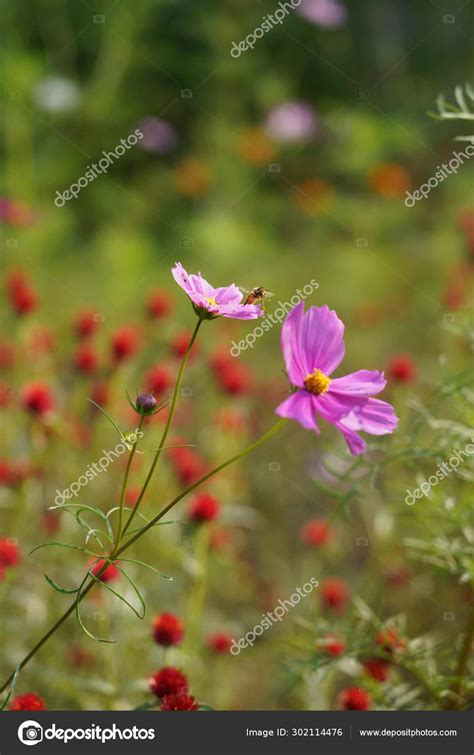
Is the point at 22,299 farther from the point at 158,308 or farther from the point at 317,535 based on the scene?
the point at 317,535

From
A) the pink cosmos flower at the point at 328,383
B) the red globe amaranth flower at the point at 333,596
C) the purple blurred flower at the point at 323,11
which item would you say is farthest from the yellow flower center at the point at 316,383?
the purple blurred flower at the point at 323,11

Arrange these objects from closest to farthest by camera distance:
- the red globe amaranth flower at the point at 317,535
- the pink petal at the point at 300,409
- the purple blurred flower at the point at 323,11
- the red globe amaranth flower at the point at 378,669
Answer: the pink petal at the point at 300,409 → the red globe amaranth flower at the point at 378,669 → the red globe amaranth flower at the point at 317,535 → the purple blurred flower at the point at 323,11

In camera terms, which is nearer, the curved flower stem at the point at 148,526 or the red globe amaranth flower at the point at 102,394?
the curved flower stem at the point at 148,526

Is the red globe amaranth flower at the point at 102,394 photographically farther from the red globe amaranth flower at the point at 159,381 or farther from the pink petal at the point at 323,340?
the pink petal at the point at 323,340

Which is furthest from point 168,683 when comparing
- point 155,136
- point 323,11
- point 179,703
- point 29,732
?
point 323,11

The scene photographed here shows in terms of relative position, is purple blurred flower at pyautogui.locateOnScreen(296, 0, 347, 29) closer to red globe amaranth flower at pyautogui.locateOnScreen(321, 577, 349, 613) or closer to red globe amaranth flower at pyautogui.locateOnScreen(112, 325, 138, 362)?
red globe amaranth flower at pyautogui.locateOnScreen(112, 325, 138, 362)
